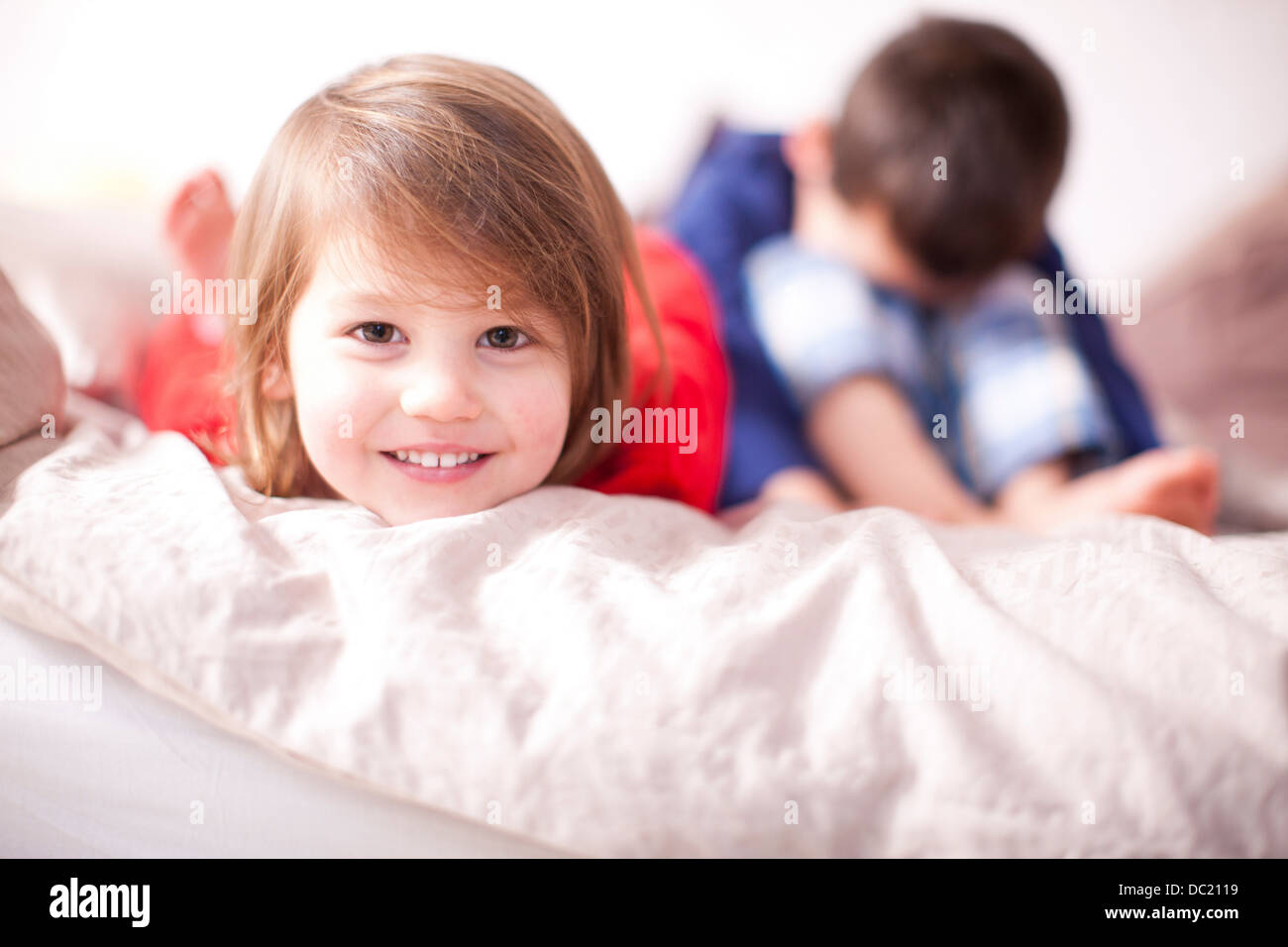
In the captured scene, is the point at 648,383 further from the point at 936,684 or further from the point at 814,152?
the point at 814,152

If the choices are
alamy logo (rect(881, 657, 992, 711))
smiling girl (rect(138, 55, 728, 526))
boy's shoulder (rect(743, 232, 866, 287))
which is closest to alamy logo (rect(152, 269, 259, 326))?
smiling girl (rect(138, 55, 728, 526))

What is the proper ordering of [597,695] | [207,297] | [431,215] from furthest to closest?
[207,297] → [431,215] → [597,695]

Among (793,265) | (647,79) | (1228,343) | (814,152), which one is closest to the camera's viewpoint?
(793,265)

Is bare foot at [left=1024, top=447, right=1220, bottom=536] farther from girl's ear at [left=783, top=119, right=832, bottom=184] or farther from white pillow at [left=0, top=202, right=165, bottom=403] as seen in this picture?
white pillow at [left=0, top=202, right=165, bottom=403]

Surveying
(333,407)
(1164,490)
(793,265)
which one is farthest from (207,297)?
(1164,490)

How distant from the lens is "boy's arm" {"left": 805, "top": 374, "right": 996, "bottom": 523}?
1.02 m

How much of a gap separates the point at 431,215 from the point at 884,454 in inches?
24.1

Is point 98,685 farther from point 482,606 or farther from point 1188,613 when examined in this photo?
point 1188,613

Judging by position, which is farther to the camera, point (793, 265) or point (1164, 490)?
point (793, 265)

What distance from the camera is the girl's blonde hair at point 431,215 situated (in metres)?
0.61

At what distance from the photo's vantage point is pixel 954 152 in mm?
1043
